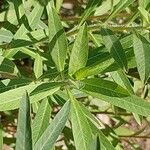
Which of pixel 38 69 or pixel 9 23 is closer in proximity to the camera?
pixel 38 69

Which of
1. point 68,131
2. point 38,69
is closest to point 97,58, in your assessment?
point 38,69

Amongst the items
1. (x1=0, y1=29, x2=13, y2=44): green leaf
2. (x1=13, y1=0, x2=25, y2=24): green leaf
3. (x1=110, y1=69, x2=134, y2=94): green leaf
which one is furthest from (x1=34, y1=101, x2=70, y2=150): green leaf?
(x1=13, y1=0, x2=25, y2=24): green leaf

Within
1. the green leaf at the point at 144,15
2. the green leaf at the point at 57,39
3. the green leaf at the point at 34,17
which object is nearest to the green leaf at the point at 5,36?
the green leaf at the point at 34,17

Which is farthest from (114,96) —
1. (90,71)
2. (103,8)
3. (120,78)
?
(103,8)

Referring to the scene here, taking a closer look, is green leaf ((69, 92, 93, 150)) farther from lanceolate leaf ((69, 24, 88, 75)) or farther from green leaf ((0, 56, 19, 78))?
green leaf ((0, 56, 19, 78))

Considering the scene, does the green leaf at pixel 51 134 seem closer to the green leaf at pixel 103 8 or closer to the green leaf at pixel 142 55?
the green leaf at pixel 142 55

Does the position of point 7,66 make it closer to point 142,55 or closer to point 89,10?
point 89,10

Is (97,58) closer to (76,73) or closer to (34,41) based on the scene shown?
(76,73)
